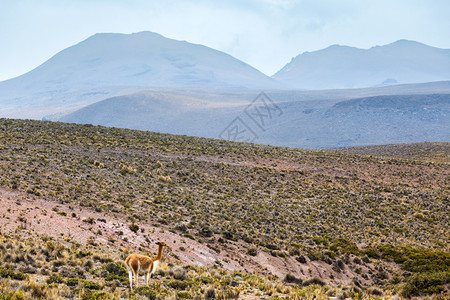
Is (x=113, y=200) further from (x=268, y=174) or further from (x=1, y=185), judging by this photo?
(x=268, y=174)

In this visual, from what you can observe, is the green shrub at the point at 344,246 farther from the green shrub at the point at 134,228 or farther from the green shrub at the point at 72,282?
the green shrub at the point at 72,282

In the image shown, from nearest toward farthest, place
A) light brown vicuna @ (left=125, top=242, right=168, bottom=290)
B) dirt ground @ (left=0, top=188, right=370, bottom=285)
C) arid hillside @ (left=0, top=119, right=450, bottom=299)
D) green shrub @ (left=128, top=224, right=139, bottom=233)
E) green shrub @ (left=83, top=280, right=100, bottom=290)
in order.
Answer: light brown vicuna @ (left=125, top=242, right=168, bottom=290) < green shrub @ (left=83, top=280, right=100, bottom=290) < arid hillside @ (left=0, top=119, right=450, bottom=299) < dirt ground @ (left=0, top=188, right=370, bottom=285) < green shrub @ (left=128, top=224, right=139, bottom=233)

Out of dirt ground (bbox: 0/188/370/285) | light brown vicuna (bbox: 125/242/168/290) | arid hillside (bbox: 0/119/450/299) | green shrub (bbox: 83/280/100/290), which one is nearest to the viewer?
light brown vicuna (bbox: 125/242/168/290)

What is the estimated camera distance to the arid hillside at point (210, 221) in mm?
11664

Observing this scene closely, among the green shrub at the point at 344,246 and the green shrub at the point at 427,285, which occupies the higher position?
the green shrub at the point at 427,285

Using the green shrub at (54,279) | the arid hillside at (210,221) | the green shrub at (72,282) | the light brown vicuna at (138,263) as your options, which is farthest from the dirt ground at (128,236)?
the light brown vicuna at (138,263)

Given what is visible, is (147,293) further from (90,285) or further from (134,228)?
(134,228)

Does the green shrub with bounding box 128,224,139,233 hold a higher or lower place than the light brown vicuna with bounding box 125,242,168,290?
lower

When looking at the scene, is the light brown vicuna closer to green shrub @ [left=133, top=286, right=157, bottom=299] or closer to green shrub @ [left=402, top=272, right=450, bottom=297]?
green shrub @ [left=133, top=286, right=157, bottom=299]

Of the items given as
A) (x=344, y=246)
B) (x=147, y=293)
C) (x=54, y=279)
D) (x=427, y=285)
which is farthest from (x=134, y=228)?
(x=427, y=285)

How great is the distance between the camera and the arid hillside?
459 inches

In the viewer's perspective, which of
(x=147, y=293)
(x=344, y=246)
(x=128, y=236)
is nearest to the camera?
(x=147, y=293)

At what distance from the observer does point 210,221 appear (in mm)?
21344

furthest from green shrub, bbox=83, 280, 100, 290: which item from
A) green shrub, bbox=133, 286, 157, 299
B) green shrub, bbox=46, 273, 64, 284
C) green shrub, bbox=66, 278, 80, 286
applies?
green shrub, bbox=133, 286, 157, 299
